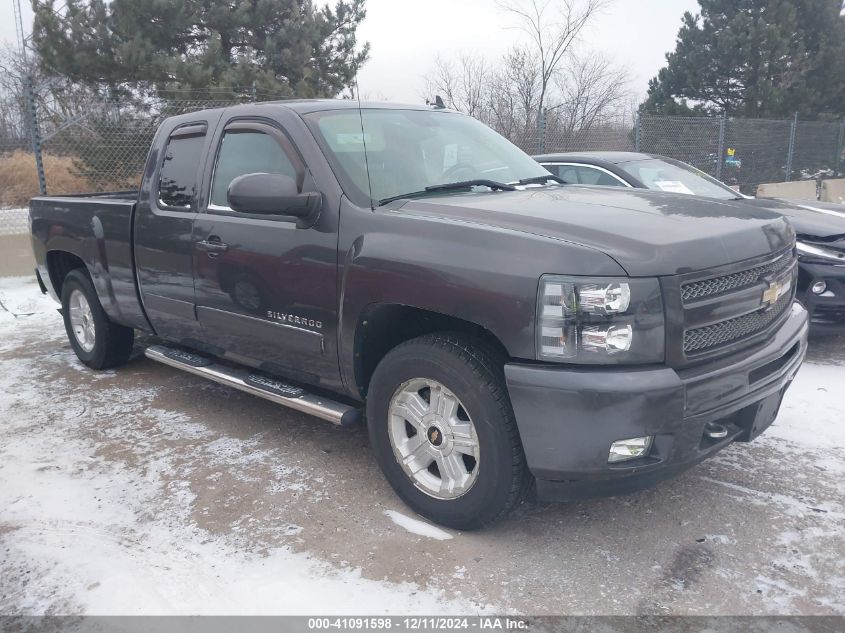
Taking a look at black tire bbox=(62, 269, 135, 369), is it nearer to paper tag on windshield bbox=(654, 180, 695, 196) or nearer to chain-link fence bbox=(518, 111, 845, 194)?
paper tag on windshield bbox=(654, 180, 695, 196)

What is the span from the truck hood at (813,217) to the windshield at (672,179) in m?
0.38

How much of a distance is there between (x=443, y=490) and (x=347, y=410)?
669 mm

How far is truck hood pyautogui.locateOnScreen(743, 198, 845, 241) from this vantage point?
564 cm

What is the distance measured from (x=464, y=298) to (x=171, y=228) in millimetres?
2346

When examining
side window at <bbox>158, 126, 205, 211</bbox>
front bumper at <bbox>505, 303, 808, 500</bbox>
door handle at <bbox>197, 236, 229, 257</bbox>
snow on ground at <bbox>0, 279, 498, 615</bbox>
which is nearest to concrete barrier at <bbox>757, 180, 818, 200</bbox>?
side window at <bbox>158, 126, 205, 211</bbox>

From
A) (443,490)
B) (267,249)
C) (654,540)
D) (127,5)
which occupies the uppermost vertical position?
(127,5)

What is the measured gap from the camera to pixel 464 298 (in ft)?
9.28

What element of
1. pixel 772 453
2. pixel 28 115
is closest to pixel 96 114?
pixel 28 115

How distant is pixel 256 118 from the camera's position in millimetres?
3986

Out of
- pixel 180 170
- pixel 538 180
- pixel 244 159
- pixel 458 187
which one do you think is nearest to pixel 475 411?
pixel 458 187

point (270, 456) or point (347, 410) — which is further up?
point (347, 410)

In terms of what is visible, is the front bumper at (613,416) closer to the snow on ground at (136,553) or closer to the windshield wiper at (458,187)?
the snow on ground at (136,553)

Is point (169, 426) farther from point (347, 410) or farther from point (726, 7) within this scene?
point (726, 7)

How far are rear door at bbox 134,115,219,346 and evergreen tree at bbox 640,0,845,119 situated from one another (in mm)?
21279
